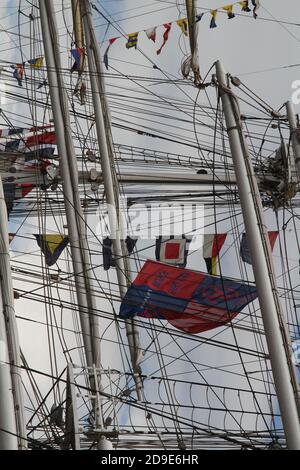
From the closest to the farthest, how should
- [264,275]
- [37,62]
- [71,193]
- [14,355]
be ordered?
[14,355], [264,275], [71,193], [37,62]

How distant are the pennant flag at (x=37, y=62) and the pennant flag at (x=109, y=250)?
223 inches

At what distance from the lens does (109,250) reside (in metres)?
33.1

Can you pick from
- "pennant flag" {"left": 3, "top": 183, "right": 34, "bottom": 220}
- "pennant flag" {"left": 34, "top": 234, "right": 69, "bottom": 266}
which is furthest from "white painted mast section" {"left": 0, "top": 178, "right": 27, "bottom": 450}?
"pennant flag" {"left": 3, "top": 183, "right": 34, "bottom": 220}

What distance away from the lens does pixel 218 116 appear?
2817cm

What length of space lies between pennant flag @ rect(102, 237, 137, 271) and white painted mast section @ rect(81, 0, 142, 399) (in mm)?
399

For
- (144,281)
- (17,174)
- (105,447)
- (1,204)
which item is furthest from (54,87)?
(105,447)

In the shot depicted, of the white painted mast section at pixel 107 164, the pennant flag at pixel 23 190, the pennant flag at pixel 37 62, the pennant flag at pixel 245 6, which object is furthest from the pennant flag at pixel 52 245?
the pennant flag at pixel 245 6

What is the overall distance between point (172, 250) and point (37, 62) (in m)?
7.62

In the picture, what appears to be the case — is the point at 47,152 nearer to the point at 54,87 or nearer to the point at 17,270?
the point at 54,87

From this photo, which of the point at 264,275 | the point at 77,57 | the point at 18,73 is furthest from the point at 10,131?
the point at 264,275

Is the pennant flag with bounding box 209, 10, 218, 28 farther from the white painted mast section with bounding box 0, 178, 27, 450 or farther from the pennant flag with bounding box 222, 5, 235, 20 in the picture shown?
the white painted mast section with bounding box 0, 178, 27, 450

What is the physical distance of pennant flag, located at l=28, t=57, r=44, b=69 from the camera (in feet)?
117

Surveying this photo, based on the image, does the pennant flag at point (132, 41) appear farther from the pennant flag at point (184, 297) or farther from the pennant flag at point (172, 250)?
the pennant flag at point (184, 297)

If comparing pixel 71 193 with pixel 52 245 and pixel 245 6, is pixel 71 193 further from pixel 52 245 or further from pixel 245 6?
pixel 245 6
